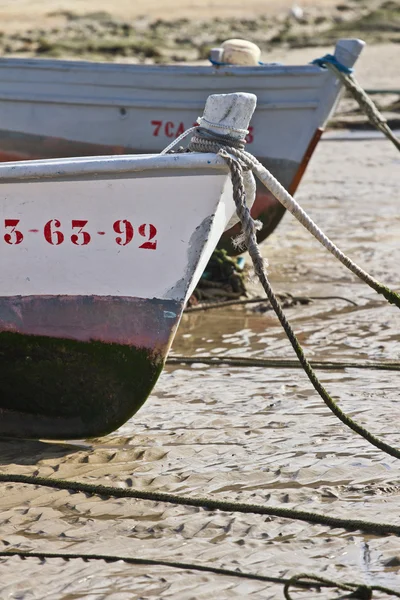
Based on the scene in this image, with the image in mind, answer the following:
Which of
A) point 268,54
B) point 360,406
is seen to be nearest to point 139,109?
point 360,406

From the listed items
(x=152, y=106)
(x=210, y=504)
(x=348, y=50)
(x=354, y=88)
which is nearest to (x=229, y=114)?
(x=210, y=504)

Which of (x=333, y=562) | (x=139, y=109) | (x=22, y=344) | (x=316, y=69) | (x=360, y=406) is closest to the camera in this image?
(x=333, y=562)

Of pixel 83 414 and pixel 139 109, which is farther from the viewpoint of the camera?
pixel 139 109

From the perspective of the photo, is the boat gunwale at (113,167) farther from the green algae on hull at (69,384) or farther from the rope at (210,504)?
the rope at (210,504)

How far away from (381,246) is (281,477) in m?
4.58

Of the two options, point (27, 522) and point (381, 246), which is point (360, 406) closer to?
point (27, 522)

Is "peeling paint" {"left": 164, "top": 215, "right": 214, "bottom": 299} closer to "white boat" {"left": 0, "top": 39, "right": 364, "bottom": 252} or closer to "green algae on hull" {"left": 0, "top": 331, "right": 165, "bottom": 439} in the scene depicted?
"green algae on hull" {"left": 0, "top": 331, "right": 165, "bottom": 439}

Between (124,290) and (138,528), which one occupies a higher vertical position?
(124,290)

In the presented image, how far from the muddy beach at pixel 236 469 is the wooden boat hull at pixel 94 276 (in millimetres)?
232

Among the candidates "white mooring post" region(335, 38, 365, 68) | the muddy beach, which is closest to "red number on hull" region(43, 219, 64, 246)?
the muddy beach

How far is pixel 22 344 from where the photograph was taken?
4.52 meters

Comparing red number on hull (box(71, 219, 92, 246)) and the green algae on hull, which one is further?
the green algae on hull

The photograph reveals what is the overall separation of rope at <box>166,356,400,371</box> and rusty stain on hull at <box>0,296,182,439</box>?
50.1 inches

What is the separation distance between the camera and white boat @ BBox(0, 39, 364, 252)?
7.63m
